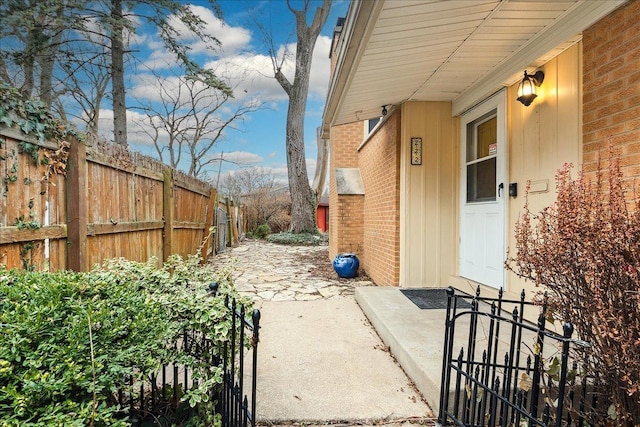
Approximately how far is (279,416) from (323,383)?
0.46m

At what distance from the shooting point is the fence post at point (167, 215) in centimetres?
505

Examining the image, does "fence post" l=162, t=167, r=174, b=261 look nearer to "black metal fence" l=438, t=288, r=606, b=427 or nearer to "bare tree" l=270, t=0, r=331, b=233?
"black metal fence" l=438, t=288, r=606, b=427

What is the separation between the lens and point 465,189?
170 inches

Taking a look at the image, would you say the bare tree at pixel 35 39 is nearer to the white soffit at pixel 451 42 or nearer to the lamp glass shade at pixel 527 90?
the white soffit at pixel 451 42

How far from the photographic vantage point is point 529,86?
9.87 ft

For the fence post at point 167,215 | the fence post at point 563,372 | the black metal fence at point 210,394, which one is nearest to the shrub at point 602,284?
the fence post at point 563,372

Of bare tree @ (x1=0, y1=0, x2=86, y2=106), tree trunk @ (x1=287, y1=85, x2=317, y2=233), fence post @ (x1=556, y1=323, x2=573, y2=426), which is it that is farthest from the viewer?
tree trunk @ (x1=287, y1=85, x2=317, y2=233)

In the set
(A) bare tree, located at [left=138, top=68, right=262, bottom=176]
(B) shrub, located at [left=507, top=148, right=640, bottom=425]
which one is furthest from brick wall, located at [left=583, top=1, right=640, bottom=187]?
(A) bare tree, located at [left=138, top=68, right=262, bottom=176]

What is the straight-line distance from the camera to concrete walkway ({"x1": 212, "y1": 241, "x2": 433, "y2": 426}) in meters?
2.06

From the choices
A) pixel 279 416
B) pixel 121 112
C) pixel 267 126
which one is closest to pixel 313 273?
pixel 279 416

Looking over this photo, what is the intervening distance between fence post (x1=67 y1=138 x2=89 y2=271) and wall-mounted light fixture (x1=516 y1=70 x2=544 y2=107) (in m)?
3.94

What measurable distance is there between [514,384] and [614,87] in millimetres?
2026

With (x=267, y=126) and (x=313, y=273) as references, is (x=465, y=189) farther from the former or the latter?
(x=267, y=126)

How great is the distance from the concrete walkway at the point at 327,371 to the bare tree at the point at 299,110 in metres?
9.22
